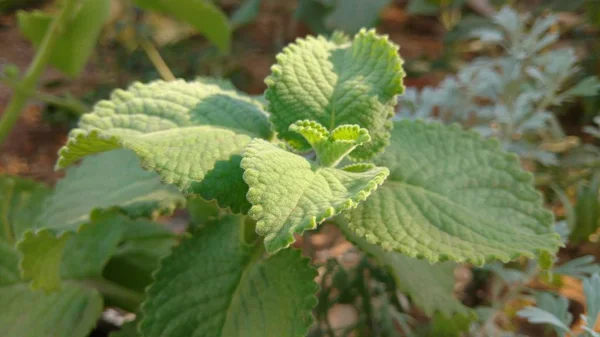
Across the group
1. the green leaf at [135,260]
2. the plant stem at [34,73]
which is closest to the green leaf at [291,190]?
the green leaf at [135,260]

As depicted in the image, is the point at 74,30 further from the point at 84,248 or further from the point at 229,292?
the point at 229,292

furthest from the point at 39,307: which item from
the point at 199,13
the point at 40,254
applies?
the point at 199,13

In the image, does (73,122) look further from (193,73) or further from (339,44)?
(339,44)

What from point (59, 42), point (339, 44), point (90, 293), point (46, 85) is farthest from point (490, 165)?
point (46, 85)

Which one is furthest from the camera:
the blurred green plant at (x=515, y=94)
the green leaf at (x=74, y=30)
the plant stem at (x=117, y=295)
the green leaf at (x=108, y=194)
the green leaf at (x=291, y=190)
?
the green leaf at (x=74, y=30)

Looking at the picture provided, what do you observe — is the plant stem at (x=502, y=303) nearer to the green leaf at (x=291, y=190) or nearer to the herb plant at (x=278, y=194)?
the herb plant at (x=278, y=194)

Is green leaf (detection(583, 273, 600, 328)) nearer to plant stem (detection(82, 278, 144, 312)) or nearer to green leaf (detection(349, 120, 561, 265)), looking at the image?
green leaf (detection(349, 120, 561, 265))

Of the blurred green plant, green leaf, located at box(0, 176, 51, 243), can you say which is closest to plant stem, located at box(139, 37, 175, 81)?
green leaf, located at box(0, 176, 51, 243)
